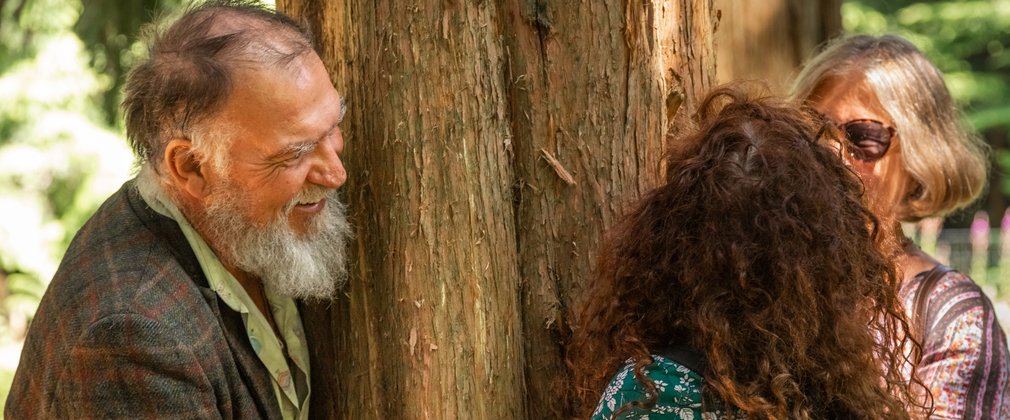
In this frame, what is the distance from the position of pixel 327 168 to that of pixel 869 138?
1493 mm

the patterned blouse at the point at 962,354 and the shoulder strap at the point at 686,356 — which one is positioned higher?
the shoulder strap at the point at 686,356

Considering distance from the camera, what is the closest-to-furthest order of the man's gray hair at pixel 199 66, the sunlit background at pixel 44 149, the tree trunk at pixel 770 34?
the man's gray hair at pixel 199 66 → the tree trunk at pixel 770 34 → the sunlit background at pixel 44 149

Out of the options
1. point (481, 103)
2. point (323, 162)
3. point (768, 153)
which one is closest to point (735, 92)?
point (768, 153)

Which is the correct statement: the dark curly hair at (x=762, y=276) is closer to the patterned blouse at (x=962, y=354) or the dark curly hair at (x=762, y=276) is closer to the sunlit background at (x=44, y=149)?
the patterned blouse at (x=962, y=354)

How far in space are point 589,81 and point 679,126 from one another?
264mm

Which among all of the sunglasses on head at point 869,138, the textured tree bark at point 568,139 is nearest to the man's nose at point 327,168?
the textured tree bark at point 568,139

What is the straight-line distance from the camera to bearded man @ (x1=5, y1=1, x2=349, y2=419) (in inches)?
82.0

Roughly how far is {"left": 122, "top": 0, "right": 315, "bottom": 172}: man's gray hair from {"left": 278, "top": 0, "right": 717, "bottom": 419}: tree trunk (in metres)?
0.22

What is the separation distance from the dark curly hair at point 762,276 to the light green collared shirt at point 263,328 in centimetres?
78

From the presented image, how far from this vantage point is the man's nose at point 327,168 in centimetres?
229

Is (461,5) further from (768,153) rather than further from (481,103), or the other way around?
(768,153)

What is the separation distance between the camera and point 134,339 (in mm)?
2062

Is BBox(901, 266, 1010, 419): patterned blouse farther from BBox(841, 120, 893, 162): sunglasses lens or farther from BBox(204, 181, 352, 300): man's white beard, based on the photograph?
BBox(204, 181, 352, 300): man's white beard

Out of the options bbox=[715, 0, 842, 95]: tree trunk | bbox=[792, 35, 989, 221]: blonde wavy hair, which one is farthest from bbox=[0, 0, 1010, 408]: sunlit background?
bbox=[792, 35, 989, 221]: blonde wavy hair
